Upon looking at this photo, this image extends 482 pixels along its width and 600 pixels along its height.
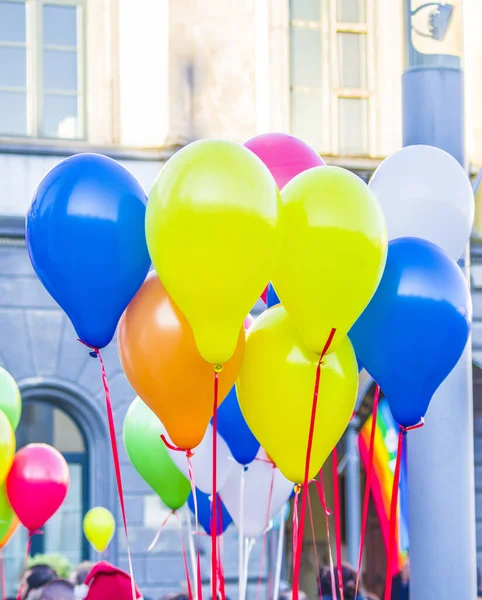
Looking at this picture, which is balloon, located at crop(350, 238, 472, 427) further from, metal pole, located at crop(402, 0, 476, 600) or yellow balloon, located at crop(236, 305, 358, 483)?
metal pole, located at crop(402, 0, 476, 600)

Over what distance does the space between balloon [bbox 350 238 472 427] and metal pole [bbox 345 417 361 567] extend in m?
6.84

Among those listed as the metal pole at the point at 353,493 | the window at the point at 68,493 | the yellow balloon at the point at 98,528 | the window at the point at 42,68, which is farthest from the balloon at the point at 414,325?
the metal pole at the point at 353,493

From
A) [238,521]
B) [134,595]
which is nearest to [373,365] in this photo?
[134,595]

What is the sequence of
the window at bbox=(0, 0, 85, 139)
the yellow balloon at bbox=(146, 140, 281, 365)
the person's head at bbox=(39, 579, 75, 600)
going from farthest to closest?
the window at bbox=(0, 0, 85, 139), the person's head at bbox=(39, 579, 75, 600), the yellow balloon at bbox=(146, 140, 281, 365)

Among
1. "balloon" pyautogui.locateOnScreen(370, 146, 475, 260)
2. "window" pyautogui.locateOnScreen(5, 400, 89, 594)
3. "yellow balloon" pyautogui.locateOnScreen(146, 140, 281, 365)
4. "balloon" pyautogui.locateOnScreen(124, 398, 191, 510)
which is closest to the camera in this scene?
"yellow balloon" pyautogui.locateOnScreen(146, 140, 281, 365)

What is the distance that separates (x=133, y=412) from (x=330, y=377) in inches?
64.0

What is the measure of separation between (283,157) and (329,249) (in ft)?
3.20

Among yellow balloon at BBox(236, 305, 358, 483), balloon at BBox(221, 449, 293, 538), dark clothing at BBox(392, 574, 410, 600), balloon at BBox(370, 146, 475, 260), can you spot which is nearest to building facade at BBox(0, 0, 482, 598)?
dark clothing at BBox(392, 574, 410, 600)

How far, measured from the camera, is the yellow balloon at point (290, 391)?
13.8 ft

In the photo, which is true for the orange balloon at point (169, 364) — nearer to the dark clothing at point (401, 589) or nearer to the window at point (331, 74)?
the dark clothing at point (401, 589)

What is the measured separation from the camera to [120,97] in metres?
10.7

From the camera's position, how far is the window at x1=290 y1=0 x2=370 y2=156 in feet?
36.9

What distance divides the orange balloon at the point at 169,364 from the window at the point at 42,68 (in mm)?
6546

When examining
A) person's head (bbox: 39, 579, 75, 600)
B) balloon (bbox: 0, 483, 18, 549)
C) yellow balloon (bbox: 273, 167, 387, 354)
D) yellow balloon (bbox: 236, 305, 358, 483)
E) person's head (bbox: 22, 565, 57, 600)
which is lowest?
person's head (bbox: 22, 565, 57, 600)
